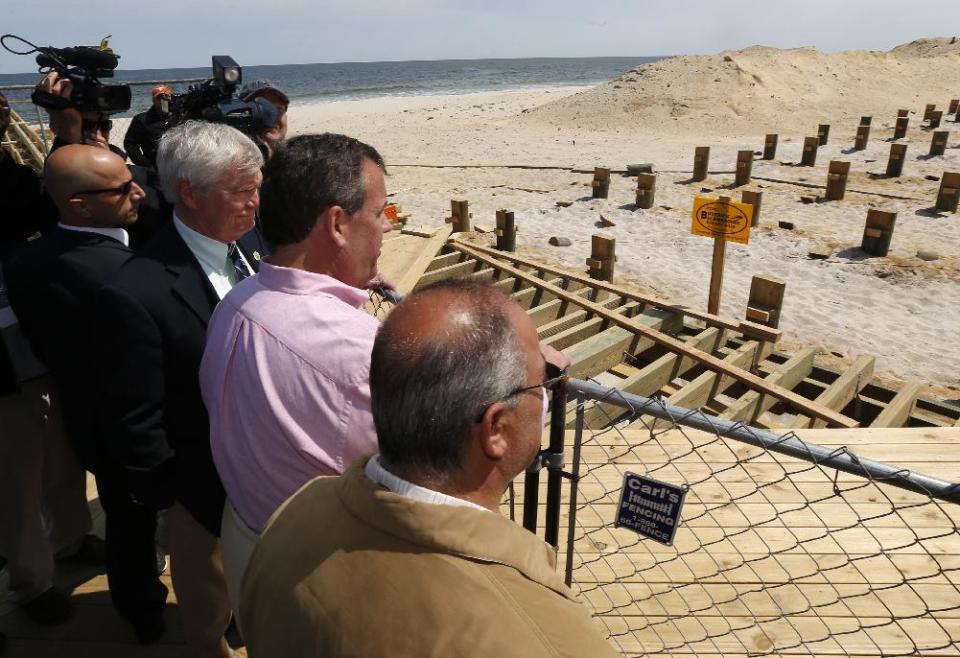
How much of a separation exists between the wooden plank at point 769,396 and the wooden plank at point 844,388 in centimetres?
25

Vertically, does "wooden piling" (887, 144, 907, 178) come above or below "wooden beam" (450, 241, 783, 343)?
above

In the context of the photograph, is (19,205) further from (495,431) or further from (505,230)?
(505,230)

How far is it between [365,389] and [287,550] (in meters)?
0.42

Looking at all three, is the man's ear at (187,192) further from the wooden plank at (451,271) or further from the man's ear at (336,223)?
the wooden plank at (451,271)

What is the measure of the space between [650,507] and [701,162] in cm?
1544

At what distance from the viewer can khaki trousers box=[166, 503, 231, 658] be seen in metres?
2.17

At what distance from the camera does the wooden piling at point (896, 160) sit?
15.2 metres

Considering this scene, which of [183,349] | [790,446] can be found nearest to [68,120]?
[183,349]

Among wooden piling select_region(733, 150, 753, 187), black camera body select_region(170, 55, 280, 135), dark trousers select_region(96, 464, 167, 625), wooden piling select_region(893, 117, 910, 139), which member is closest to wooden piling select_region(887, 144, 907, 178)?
wooden piling select_region(733, 150, 753, 187)

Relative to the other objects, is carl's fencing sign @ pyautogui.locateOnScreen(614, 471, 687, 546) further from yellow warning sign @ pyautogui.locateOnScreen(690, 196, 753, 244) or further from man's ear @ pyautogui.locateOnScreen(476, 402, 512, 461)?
yellow warning sign @ pyautogui.locateOnScreen(690, 196, 753, 244)

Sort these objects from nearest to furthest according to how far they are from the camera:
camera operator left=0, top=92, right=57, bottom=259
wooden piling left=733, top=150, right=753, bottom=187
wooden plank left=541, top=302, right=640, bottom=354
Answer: camera operator left=0, top=92, right=57, bottom=259 < wooden plank left=541, top=302, right=640, bottom=354 < wooden piling left=733, top=150, right=753, bottom=187

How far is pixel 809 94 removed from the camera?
31.0 meters

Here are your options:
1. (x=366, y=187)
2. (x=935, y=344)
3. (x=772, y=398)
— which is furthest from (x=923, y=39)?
(x=366, y=187)

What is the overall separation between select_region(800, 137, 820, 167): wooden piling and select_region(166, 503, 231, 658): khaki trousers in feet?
60.5
